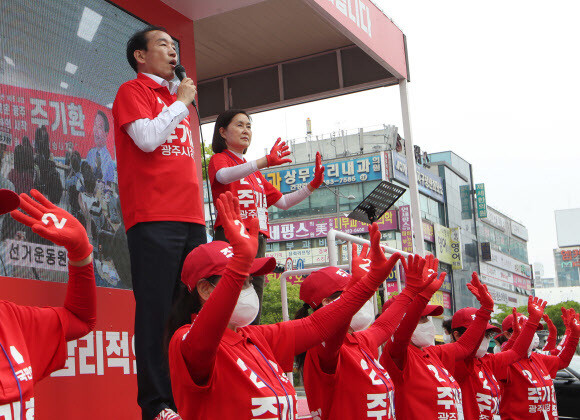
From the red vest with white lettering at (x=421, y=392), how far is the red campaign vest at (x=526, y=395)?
6.90 feet

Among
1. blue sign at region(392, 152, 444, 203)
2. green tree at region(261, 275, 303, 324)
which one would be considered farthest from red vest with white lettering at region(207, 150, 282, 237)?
blue sign at region(392, 152, 444, 203)

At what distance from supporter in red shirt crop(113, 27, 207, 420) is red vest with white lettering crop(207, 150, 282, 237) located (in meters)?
0.52

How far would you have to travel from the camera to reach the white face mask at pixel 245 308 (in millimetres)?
2623

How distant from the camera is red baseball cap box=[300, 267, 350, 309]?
363cm

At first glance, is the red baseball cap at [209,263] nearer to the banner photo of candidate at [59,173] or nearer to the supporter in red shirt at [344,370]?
the supporter in red shirt at [344,370]

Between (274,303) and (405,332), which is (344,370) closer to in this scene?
(405,332)

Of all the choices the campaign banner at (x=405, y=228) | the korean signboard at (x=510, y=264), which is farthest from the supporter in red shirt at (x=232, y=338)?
the korean signboard at (x=510, y=264)

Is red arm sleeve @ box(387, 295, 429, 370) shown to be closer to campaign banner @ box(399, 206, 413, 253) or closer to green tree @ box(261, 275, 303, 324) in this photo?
green tree @ box(261, 275, 303, 324)

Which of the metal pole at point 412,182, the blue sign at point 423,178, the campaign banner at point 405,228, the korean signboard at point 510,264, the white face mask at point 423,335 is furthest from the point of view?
the korean signboard at point 510,264

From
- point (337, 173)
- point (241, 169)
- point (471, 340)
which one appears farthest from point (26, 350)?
point (337, 173)

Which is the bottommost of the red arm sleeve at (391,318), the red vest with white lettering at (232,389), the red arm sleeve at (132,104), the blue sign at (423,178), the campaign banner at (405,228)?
the red vest with white lettering at (232,389)

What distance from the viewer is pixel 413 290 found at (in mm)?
→ 3928

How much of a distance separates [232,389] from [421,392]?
1921 millimetres

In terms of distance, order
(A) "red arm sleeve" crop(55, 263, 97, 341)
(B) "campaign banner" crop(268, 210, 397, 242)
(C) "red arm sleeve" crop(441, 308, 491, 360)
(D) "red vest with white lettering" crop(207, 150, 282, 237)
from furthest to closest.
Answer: (B) "campaign banner" crop(268, 210, 397, 242) → (C) "red arm sleeve" crop(441, 308, 491, 360) → (D) "red vest with white lettering" crop(207, 150, 282, 237) → (A) "red arm sleeve" crop(55, 263, 97, 341)
